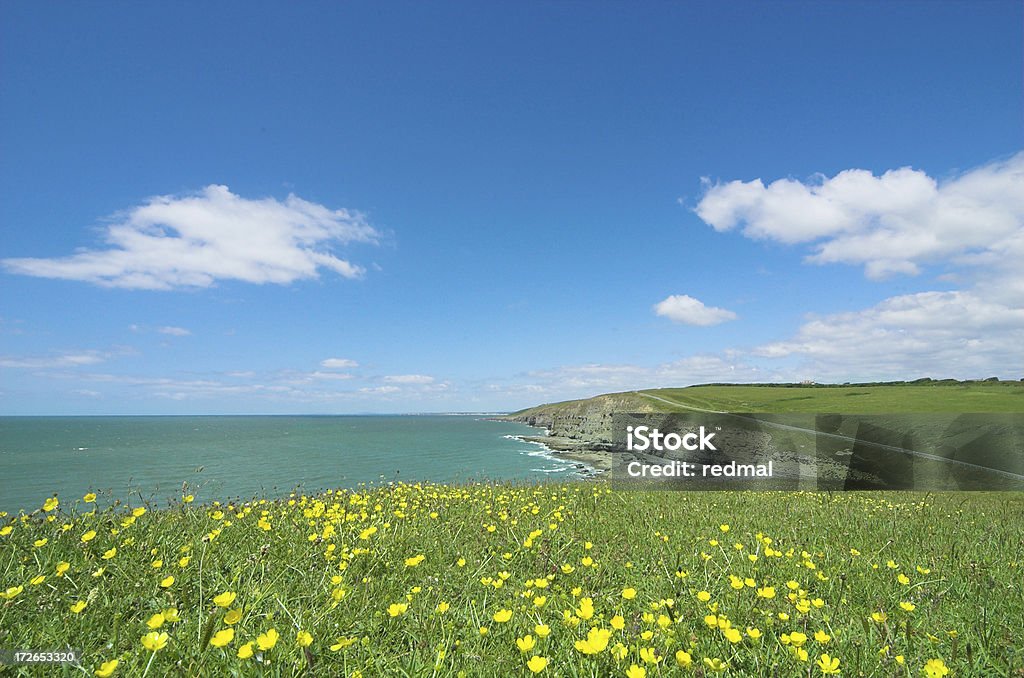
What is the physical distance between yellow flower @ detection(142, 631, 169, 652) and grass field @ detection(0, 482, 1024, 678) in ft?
0.05

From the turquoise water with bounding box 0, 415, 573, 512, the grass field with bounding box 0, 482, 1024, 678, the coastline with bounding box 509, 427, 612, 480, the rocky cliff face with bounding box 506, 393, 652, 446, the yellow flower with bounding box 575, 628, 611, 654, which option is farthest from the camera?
the rocky cliff face with bounding box 506, 393, 652, 446

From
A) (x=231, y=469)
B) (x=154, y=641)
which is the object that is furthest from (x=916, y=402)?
(x=231, y=469)

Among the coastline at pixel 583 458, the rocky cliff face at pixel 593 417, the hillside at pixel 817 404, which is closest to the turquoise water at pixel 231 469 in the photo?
the coastline at pixel 583 458

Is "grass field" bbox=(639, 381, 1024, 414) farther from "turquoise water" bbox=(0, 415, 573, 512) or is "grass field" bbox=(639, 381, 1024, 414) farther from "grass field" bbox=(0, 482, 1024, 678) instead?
"grass field" bbox=(0, 482, 1024, 678)

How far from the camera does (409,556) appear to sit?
199 inches

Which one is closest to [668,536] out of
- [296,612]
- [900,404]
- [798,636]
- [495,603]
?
[495,603]

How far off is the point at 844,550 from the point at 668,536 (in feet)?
6.69

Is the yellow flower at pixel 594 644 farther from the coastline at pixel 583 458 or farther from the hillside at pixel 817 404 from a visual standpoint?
the hillside at pixel 817 404

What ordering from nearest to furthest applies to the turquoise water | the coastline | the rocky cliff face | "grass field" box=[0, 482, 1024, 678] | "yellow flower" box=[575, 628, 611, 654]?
"yellow flower" box=[575, 628, 611, 654] < "grass field" box=[0, 482, 1024, 678] < the turquoise water < the coastline < the rocky cliff face

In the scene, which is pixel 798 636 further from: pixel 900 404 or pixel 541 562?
pixel 900 404

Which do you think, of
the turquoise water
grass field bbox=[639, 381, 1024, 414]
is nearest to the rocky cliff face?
grass field bbox=[639, 381, 1024, 414]

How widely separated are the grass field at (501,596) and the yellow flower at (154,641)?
0.6 inches

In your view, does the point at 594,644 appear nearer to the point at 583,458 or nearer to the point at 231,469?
the point at 231,469

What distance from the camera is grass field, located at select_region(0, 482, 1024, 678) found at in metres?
2.77
